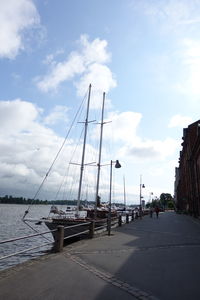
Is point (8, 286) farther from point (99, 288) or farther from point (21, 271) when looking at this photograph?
point (99, 288)

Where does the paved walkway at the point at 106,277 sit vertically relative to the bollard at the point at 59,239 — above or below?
below

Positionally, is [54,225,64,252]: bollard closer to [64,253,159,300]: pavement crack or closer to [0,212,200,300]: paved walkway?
[0,212,200,300]: paved walkway

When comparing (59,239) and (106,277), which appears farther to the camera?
(59,239)

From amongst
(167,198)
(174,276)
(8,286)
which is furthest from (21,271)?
(167,198)

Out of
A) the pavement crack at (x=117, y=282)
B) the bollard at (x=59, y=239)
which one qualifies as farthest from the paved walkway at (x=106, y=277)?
the bollard at (x=59, y=239)

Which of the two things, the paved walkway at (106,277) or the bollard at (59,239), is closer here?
the paved walkway at (106,277)

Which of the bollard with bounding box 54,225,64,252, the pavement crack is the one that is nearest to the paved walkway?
the pavement crack

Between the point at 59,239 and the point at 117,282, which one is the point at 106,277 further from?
the point at 59,239

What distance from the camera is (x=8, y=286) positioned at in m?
6.68

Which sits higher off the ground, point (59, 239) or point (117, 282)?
point (59, 239)

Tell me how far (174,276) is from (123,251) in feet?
14.3

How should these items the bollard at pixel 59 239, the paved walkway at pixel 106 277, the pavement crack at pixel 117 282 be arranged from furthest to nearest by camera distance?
the bollard at pixel 59 239
the paved walkway at pixel 106 277
the pavement crack at pixel 117 282

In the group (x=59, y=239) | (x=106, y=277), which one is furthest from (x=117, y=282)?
(x=59, y=239)

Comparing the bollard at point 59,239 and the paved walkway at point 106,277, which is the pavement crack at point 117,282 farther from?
the bollard at point 59,239
